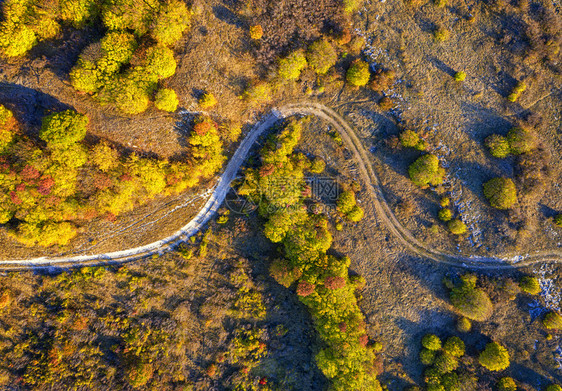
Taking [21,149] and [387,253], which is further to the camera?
[387,253]

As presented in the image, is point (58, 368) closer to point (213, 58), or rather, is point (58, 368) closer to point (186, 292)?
point (186, 292)

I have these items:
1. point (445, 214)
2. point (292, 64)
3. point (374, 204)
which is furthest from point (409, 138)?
point (292, 64)

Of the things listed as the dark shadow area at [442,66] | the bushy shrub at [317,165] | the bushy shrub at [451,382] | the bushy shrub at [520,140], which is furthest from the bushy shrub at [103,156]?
the bushy shrub at [451,382]

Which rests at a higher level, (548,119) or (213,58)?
(213,58)

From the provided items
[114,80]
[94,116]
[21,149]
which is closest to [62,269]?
[21,149]

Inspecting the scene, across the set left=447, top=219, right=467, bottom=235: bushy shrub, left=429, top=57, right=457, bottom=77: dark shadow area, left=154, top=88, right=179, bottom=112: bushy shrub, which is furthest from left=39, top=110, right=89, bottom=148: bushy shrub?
left=447, top=219, right=467, bottom=235: bushy shrub

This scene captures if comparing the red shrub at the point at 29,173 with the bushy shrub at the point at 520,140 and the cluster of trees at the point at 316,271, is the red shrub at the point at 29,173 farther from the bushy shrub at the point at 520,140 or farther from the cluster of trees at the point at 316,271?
the bushy shrub at the point at 520,140

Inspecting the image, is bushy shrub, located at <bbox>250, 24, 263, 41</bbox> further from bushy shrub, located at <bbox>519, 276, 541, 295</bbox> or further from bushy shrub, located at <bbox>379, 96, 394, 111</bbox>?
bushy shrub, located at <bbox>519, 276, 541, 295</bbox>
